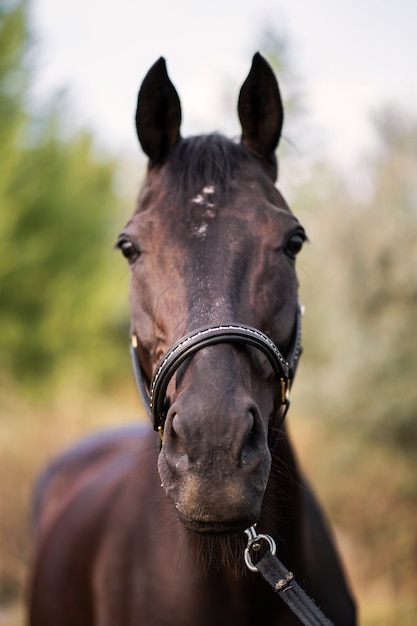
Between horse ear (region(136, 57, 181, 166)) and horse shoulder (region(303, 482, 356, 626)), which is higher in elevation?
horse ear (region(136, 57, 181, 166))

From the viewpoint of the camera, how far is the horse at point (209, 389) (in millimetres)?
1802

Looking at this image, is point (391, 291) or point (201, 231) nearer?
point (201, 231)

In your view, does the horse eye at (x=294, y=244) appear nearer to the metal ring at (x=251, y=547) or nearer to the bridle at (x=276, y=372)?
the bridle at (x=276, y=372)

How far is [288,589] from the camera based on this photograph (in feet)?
6.83

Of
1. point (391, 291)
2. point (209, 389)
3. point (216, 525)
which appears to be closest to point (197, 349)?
point (209, 389)

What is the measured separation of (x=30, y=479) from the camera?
1010 cm

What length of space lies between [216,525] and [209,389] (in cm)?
37

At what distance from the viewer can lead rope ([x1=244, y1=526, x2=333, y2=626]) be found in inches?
80.3

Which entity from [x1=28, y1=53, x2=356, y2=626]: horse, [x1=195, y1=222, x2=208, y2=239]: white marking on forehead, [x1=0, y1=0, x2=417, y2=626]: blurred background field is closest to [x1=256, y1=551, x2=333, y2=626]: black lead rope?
[x1=28, y1=53, x2=356, y2=626]: horse

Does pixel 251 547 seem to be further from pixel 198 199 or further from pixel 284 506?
pixel 198 199

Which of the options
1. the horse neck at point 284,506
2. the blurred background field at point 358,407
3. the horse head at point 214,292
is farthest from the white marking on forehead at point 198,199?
the blurred background field at point 358,407

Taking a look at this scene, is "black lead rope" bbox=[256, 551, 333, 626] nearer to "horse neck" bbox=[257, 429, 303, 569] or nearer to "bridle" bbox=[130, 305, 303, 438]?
"horse neck" bbox=[257, 429, 303, 569]

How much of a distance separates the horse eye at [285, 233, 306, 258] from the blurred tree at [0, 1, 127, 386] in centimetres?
1395

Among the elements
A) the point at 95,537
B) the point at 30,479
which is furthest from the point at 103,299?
the point at 95,537
